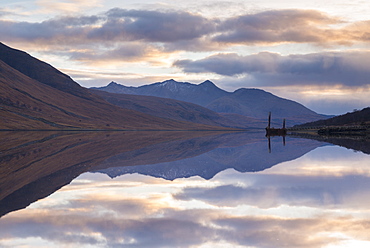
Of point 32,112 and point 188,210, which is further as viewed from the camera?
point 32,112

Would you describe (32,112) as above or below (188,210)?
above

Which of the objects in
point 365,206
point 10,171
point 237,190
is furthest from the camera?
point 10,171

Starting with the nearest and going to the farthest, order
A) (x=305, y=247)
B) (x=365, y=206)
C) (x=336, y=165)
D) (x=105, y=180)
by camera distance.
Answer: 1. (x=305, y=247)
2. (x=365, y=206)
3. (x=105, y=180)
4. (x=336, y=165)

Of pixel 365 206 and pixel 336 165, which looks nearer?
pixel 365 206

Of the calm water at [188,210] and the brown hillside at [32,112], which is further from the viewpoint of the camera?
the brown hillside at [32,112]

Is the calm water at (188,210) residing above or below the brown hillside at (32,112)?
below

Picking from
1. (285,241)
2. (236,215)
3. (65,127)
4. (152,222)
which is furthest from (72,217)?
(65,127)

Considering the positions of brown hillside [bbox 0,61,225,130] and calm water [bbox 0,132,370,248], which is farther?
brown hillside [bbox 0,61,225,130]

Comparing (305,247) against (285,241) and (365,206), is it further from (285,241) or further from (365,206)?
(365,206)

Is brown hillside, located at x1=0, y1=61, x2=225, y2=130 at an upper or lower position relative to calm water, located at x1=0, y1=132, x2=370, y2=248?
upper

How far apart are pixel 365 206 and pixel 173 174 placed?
13.0m

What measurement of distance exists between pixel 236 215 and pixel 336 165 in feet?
61.1

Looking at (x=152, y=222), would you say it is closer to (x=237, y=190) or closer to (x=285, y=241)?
(x=285, y=241)

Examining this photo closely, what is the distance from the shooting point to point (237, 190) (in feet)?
63.4
